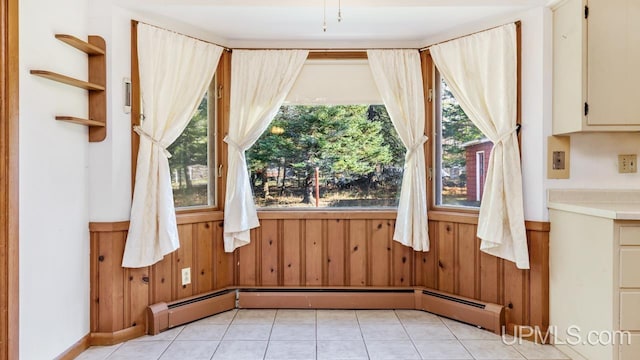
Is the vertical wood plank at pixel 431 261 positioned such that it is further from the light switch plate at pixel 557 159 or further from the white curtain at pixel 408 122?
the light switch plate at pixel 557 159

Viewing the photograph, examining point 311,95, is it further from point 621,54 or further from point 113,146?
point 621,54

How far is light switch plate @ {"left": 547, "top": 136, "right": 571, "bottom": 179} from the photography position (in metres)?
2.53

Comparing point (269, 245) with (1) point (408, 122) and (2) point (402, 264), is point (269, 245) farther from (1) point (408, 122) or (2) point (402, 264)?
(1) point (408, 122)

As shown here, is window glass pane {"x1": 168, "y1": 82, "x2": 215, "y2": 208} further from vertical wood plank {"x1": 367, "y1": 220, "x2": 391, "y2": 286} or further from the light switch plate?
the light switch plate

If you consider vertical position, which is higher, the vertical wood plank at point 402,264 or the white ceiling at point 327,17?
the white ceiling at point 327,17

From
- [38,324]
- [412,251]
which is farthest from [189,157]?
[412,251]

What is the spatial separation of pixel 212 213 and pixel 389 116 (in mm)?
1664

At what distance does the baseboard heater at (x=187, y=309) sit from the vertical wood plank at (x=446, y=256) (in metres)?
1.72

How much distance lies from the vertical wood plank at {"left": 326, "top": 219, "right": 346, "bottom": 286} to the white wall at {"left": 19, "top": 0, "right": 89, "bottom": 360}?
1.76 meters

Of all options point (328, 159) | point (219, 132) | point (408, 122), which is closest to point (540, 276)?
point (408, 122)

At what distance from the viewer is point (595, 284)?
2133 millimetres

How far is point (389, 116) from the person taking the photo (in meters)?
3.18

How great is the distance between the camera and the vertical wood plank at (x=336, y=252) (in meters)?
3.20

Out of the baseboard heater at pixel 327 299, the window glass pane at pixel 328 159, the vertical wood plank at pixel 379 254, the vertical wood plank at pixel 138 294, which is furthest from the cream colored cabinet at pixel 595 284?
the vertical wood plank at pixel 138 294
